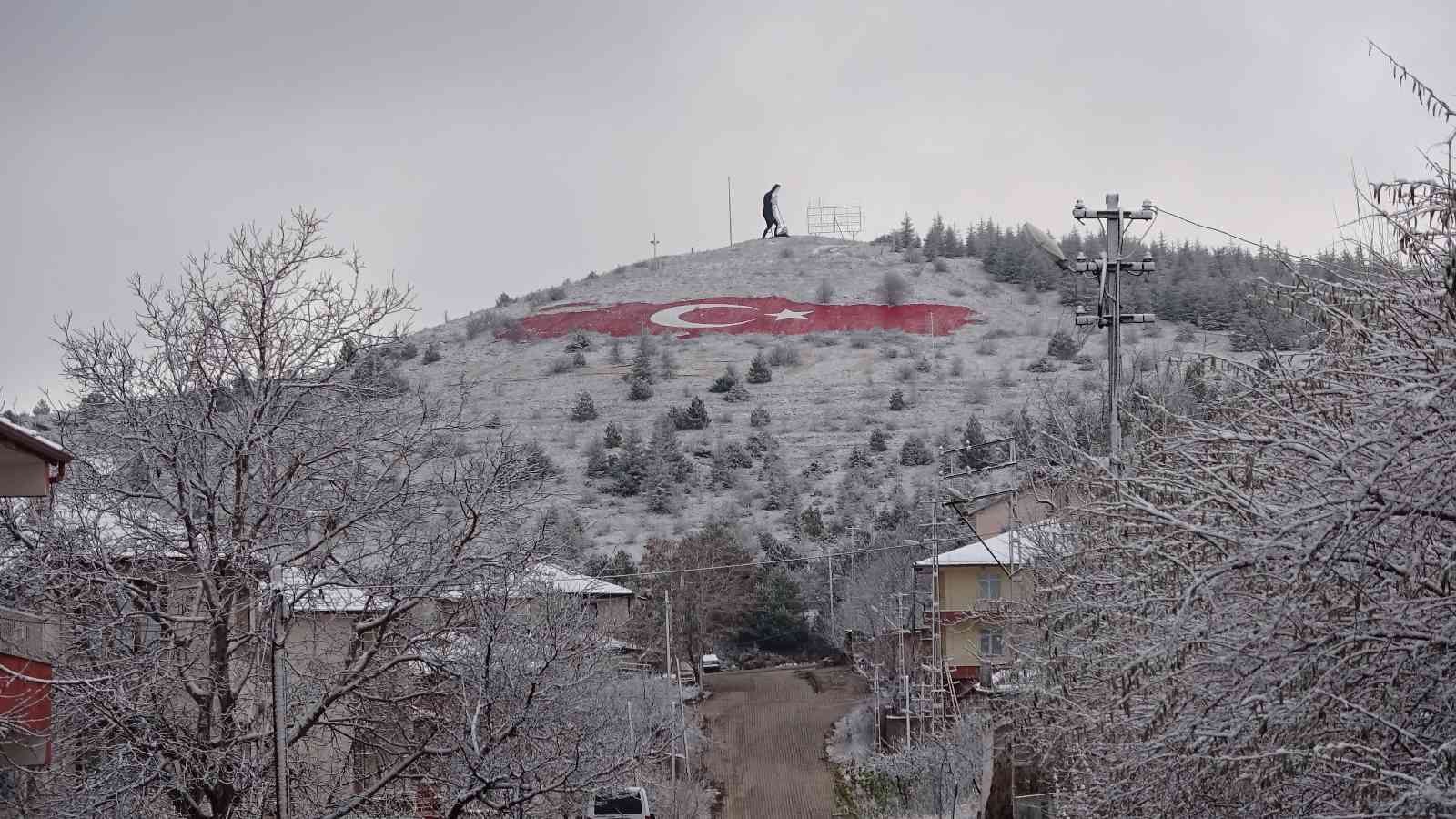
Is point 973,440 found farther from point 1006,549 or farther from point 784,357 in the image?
point 1006,549

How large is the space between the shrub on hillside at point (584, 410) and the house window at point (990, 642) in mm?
55420

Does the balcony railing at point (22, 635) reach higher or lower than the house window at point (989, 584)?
higher

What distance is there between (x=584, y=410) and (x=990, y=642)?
58.7m

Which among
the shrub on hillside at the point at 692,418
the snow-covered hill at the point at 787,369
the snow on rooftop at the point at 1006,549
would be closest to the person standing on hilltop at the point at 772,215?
the snow-covered hill at the point at 787,369

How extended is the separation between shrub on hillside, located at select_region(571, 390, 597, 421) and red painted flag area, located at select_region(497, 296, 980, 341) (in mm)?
19456

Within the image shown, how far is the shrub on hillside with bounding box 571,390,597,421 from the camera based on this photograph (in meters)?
94.7

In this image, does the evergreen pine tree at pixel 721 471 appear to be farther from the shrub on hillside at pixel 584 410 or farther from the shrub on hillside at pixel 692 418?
the shrub on hillside at pixel 584 410

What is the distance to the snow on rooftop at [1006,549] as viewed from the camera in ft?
80.6

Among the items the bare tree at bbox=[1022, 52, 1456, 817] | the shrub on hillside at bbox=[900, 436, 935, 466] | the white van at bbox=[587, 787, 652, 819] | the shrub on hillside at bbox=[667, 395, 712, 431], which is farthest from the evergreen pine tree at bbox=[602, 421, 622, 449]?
the bare tree at bbox=[1022, 52, 1456, 817]

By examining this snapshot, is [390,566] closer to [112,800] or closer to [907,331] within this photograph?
[112,800]

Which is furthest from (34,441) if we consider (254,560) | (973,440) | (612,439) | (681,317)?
(681,317)

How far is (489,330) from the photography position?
387 ft

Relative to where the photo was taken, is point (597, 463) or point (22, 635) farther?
point (597, 463)

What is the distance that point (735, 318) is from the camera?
390 ft
